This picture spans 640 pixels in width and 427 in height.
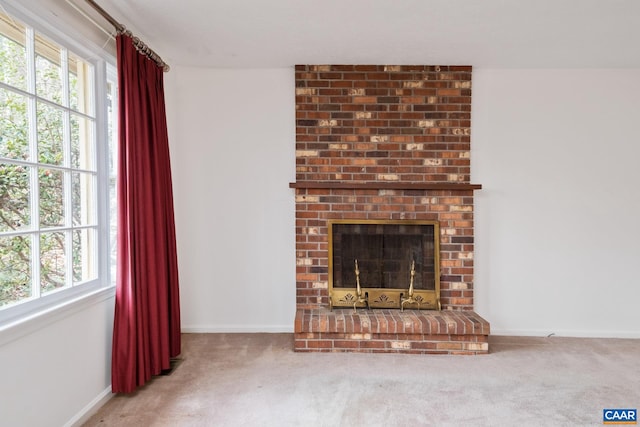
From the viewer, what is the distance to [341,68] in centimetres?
331

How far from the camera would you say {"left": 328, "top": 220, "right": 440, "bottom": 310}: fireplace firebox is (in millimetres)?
3279

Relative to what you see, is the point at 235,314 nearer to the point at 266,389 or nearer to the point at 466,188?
the point at 266,389

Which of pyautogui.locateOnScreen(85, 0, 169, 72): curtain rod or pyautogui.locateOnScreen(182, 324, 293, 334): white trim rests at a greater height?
pyautogui.locateOnScreen(85, 0, 169, 72): curtain rod

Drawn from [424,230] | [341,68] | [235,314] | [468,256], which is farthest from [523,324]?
[341,68]

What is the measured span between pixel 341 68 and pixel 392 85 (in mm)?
492

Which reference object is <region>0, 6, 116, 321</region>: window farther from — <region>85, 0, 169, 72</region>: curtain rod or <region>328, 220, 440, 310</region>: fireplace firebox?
<region>328, 220, 440, 310</region>: fireplace firebox

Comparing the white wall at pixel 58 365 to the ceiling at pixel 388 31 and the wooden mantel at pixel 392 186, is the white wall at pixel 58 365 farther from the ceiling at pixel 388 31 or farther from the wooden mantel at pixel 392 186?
the ceiling at pixel 388 31

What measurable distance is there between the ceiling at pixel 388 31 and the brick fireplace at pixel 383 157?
0.19 metres

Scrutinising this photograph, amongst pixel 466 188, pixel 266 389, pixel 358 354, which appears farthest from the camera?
pixel 466 188

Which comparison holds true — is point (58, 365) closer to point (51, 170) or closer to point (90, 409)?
point (90, 409)

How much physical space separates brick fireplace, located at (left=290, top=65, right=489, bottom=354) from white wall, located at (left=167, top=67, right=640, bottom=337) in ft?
0.52

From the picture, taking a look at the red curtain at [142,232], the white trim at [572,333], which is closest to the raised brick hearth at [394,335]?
the white trim at [572,333]

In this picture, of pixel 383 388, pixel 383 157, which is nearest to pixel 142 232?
pixel 383 388

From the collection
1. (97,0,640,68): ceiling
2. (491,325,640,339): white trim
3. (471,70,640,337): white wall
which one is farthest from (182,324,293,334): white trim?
(97,0,640,68): ceiling
